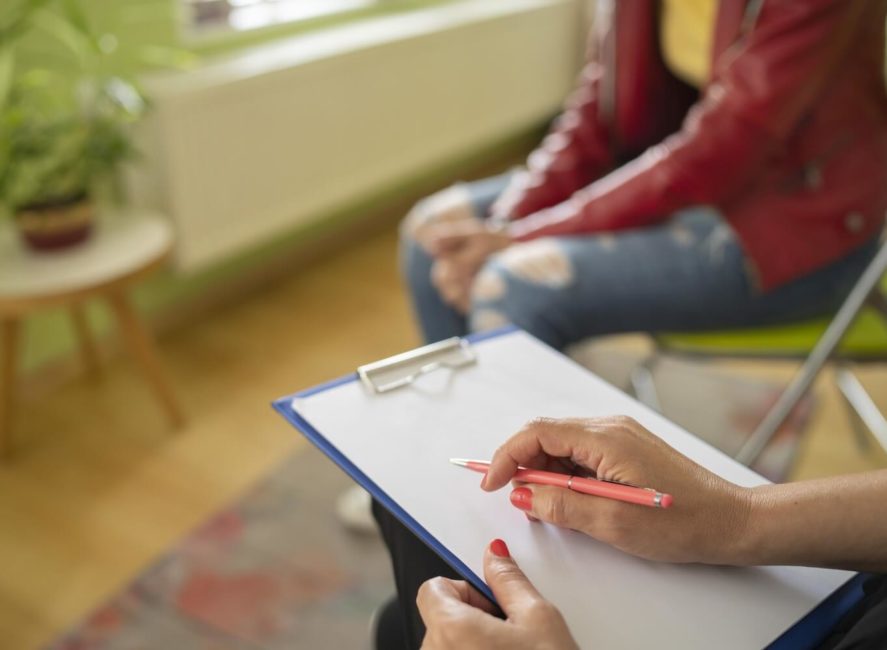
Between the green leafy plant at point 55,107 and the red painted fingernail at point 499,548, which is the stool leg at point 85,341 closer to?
the green leafy plant at point 55,107

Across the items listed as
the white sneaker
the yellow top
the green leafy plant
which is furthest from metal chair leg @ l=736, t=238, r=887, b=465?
the green leafy plant

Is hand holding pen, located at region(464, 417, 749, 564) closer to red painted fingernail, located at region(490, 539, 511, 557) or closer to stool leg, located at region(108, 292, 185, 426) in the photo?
red painted fingernail, located at region(490, 539, 511, 557)

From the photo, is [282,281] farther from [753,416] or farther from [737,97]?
[737,97]

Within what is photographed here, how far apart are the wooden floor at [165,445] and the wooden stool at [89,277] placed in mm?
99

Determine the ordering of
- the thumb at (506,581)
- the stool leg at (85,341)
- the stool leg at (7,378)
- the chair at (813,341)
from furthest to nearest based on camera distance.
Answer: the stool leg at (85,341) < the stool leg at (7,378) < the chair at (813,341) < the thumb at (506,581)

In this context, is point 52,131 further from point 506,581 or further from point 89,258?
point 506,581

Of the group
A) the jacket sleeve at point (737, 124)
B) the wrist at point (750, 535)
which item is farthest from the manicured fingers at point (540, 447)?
the jacket sleeve at point (737, 124)

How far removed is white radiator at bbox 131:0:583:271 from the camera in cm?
192

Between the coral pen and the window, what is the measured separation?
6.36ft

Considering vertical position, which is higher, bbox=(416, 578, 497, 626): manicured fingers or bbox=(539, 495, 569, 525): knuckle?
bbox=(539, 495, 569, 525): knuckle

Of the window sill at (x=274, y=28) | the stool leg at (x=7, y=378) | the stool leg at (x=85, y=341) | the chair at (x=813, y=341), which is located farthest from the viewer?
the window sill at (x=274, y=28)

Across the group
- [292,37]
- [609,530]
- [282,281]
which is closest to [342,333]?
[282,281]

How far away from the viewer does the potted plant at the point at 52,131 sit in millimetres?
1458

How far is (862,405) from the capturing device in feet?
4.36
